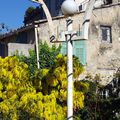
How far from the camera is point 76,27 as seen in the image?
23.8 metres

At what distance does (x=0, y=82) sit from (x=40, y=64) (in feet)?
31.3

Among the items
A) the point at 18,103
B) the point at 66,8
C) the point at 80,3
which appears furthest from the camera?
the point at 80,3

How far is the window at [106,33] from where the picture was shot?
24594 mm

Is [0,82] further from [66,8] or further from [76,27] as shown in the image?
[76,27]

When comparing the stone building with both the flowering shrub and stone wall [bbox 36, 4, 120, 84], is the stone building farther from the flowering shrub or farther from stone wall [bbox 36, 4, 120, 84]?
the flowering shrub

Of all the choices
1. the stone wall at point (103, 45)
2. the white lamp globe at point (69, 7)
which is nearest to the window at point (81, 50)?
the stone wall at point (103, 45)

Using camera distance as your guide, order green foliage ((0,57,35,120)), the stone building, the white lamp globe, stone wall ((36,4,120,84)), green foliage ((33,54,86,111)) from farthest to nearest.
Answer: stone wall ((36,4,120,84)) → the stone building → green foliage ((33,54,86,111)) → green foliage ((0,57,35,120)) → the white lamp globe

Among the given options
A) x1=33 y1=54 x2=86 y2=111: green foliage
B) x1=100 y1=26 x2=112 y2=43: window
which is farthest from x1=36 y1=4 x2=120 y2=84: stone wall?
x1=33 y1=54 x2=86 y2=111: green foliage

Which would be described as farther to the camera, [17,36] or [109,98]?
[17,36]

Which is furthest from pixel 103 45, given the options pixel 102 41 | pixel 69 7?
pixel 69 7

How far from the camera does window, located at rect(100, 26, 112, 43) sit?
24.6m

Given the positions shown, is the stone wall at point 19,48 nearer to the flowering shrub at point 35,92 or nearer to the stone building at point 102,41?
the stone building at point 102,41

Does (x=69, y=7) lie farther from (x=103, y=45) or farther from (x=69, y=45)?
(x=103, y=45)

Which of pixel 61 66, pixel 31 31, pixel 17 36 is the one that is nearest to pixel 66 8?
pixel 61 66
